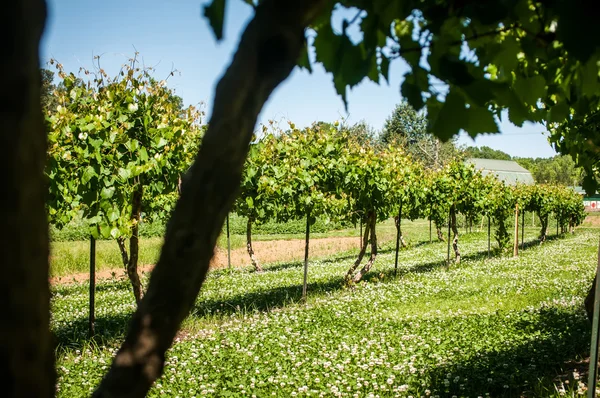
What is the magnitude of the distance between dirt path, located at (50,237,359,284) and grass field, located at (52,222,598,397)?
4.85m

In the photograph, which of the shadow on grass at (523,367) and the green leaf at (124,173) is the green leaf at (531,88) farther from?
the green leaf at (124,173)

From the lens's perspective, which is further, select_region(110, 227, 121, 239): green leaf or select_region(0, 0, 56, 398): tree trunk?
select_region(110, 227, 121, 239): green leaf

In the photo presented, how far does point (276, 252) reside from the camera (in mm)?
26859

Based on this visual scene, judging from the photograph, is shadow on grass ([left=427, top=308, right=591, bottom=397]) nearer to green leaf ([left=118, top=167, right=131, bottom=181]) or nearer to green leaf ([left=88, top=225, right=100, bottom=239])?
green leaf ([left=118, top=167, right=131, bottom=181])

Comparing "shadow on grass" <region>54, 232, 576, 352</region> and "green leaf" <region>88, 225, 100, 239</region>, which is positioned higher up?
"green leaf" <region>88, 225, 100, 239</region>

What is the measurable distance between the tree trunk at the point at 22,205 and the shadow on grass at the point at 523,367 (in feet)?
→ 16.9

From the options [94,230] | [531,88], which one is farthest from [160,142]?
[531,88]

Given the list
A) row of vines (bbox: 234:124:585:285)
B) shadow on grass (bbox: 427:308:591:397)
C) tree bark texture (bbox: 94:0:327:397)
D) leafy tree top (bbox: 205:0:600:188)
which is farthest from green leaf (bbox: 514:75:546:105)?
row of vines (bbox: 234:124:585:285)

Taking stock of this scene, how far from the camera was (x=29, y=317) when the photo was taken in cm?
83

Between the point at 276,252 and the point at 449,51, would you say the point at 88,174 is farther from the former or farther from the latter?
the point at 276,252

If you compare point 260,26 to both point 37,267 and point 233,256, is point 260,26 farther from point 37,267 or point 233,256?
point 233,256

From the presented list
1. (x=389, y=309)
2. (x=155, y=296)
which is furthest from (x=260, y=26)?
(x=389, y=309)

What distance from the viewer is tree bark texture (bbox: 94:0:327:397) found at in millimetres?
1052

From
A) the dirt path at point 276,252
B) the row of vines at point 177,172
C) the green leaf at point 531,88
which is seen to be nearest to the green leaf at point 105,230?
the row of vines at point 177,172
